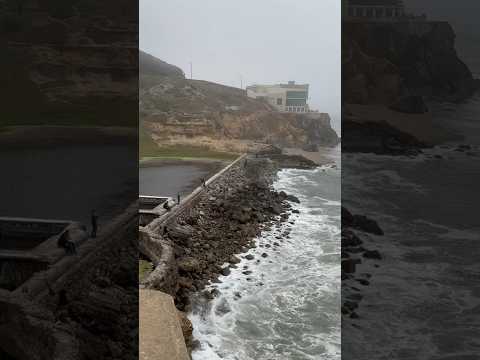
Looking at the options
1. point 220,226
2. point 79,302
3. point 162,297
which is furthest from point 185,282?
point 79,302

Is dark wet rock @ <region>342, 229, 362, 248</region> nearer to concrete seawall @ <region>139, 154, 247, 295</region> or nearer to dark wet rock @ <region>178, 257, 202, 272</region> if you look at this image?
concrete seawall @ <region>139, 154, 247, 295</region>

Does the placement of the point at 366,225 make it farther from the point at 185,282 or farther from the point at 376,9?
the point at 185,282

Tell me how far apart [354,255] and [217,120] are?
40.2 meters

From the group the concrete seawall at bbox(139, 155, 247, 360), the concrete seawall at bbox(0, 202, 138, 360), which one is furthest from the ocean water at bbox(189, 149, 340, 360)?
the concrete seawall at bbox(0, 202, 138, 360)

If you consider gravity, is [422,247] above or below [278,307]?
above

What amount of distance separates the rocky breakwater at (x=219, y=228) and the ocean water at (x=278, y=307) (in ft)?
1.20

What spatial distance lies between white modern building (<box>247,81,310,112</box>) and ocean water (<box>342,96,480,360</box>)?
52317mm

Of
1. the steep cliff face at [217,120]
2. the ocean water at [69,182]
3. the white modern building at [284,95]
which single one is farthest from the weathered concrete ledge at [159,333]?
the white modern building at [284,95]

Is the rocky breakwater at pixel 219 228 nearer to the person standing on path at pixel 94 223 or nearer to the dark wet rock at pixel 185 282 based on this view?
the dark wet rock at pixel 185 282

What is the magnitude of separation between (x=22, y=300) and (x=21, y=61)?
1443 mm

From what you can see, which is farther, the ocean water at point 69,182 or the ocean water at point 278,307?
the ocean water at point 278,307

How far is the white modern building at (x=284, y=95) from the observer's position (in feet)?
180

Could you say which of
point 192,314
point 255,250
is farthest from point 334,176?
point 192,314

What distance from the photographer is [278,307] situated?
10.1m
